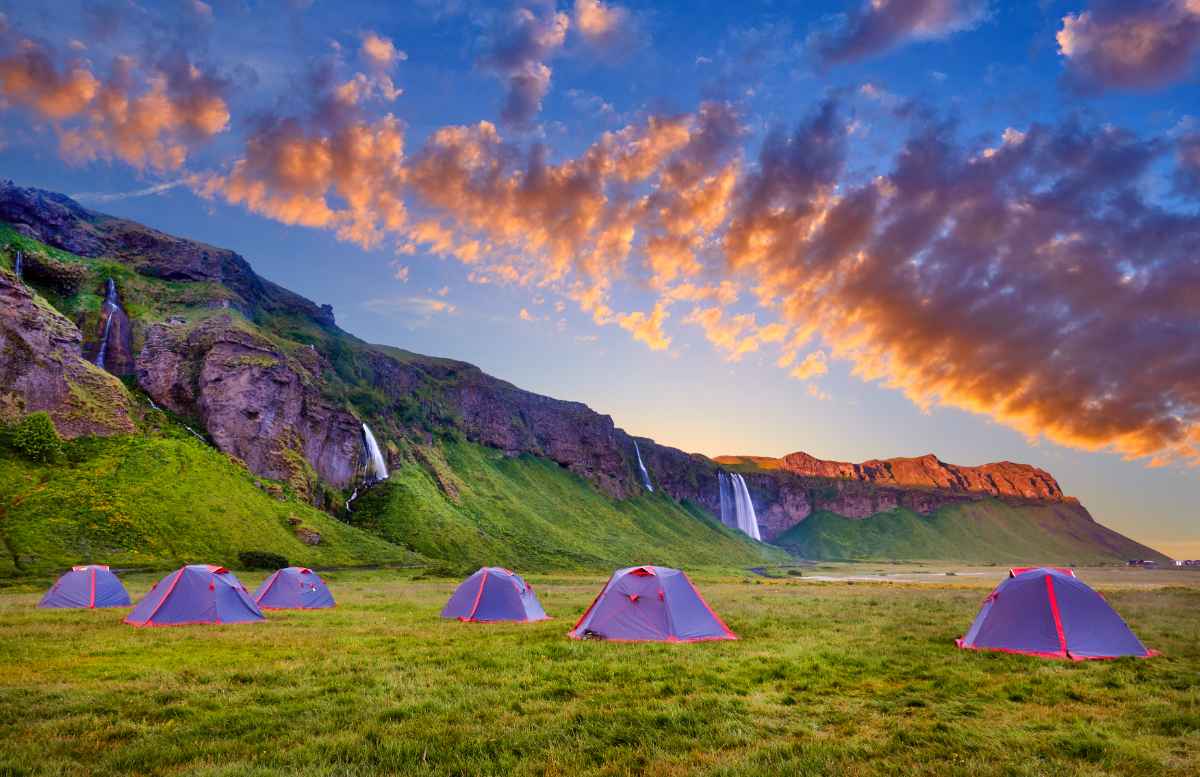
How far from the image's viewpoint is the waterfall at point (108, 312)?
87.2 metres

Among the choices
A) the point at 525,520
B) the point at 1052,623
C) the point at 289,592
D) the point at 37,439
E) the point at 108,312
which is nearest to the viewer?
the point at 1052,623

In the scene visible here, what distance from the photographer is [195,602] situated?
74.1ft

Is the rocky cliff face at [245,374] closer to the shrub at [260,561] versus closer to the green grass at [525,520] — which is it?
the green grass at [525,520]

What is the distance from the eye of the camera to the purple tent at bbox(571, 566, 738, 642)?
725 inches

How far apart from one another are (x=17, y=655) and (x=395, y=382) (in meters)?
136

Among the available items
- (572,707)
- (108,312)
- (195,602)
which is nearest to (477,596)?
(195,602)

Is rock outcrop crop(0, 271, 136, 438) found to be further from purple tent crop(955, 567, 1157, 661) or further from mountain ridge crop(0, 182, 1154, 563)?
purple tent crop(955, 567, 1157, 661)

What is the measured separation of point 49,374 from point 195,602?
67.6 meters

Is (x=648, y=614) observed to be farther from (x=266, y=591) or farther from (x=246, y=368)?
(x=246, y=368)

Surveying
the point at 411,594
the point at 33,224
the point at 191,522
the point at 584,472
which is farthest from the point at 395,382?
the point at 411,594

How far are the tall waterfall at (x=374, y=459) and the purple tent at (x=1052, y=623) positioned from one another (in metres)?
105

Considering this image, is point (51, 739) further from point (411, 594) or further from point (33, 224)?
point (33, 224)

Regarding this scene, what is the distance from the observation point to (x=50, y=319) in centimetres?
7431

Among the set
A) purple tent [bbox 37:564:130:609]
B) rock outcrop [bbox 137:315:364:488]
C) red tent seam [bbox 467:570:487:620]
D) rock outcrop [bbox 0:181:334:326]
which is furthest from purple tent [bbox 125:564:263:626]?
rock outcrop [bbox 0:181:334:326]
